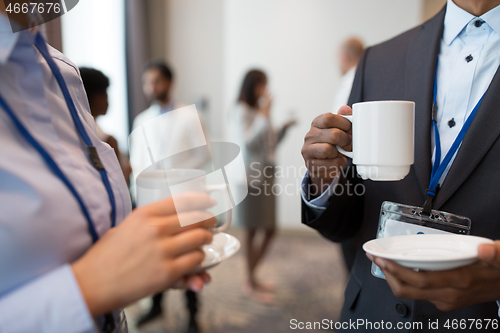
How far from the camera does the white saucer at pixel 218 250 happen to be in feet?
1.39

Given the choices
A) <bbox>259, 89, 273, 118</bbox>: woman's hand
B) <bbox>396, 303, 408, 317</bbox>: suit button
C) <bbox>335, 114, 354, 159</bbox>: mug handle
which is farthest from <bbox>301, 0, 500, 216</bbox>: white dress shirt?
<bbox>259, 89, 273, 118</bbox>: woman's hand

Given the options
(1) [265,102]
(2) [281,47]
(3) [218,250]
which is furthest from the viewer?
(2) [281,47]

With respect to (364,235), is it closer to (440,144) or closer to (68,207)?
(440,144)

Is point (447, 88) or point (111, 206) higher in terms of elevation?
point (447, 88)

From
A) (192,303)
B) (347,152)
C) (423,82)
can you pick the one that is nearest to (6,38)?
(347,152)

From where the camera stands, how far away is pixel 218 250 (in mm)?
462

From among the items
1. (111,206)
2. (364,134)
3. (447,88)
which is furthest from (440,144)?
(111,206)

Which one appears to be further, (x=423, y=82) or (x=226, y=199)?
(x=423, y=82)

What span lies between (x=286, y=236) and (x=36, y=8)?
11.9 ft

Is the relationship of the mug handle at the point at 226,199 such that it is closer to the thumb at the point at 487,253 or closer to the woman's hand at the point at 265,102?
the thumb at the point at 487,253

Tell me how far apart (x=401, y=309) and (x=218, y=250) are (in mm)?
529

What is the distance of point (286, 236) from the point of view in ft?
12.7

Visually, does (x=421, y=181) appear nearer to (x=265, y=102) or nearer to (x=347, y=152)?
(x=347, y=152)

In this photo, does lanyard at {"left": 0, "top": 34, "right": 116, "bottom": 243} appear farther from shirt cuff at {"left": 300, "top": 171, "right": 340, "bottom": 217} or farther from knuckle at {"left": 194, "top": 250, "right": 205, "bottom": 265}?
shirt cuff at {"left": 300, "top": 171, "right": 340, "bottom": 217}
